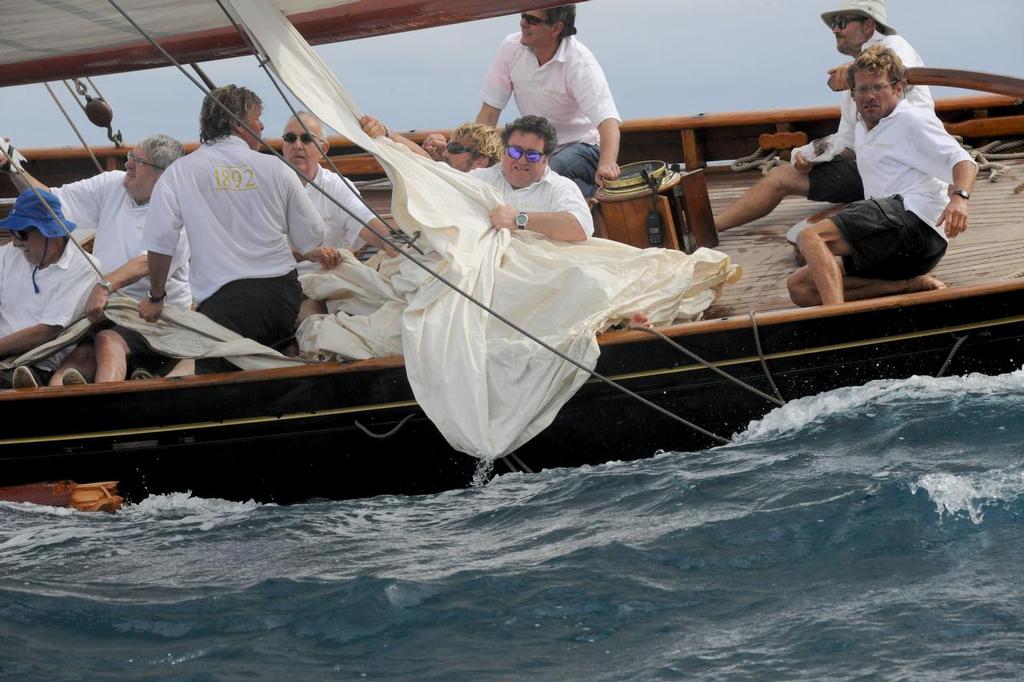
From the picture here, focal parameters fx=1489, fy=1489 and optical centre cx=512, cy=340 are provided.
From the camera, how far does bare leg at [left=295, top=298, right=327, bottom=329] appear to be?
22.4ft

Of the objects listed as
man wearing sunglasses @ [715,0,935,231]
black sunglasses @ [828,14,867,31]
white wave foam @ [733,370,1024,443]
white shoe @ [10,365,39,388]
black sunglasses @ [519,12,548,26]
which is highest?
black sunglasses @ [519,12,548,26]

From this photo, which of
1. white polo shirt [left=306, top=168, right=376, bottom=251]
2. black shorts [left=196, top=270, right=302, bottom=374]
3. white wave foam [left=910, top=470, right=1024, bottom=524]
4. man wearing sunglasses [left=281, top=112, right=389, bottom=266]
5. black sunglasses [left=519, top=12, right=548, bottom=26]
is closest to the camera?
white wave foam [left=910, top=470, right=1024, bottom=524]

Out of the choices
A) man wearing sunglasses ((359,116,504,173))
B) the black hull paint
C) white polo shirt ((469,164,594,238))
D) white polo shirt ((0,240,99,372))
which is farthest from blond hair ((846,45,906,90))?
white polo shirt ((0,240,99,372))

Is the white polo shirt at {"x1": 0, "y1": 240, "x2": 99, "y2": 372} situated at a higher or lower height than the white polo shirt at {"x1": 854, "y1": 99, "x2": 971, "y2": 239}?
higher

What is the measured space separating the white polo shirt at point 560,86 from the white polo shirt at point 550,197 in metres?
1.21

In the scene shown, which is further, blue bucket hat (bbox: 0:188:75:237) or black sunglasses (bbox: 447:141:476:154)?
black sunglasses (bbox: 447:141:476:154)

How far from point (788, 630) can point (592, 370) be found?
2.01 meters

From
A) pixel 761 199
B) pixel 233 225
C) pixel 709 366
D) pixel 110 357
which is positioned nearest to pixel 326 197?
pixel 233 225

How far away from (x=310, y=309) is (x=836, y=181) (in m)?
3.03

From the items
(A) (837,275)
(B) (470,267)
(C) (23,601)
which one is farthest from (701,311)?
(C) (23,601)

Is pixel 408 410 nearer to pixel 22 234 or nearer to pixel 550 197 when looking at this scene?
pixel 550 197

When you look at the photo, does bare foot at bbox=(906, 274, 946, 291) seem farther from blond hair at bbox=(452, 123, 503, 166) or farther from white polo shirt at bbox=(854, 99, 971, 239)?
blond hair at bbox=(452, 123, 503, 166)

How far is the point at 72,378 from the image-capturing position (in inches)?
262

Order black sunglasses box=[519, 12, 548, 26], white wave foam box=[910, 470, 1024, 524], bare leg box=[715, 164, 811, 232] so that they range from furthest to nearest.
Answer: bare leg box=[715, 164, 811, 232] < black sunglasses box=[519, 12, 548, 26] < white wave foam box=[910, 470, 1024, 524]
